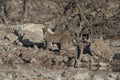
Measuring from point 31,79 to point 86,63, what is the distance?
10.6 feet

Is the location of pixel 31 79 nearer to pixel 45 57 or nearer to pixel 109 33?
pixel 45 57

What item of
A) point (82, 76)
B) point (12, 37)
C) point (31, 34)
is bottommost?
point (82, 76)

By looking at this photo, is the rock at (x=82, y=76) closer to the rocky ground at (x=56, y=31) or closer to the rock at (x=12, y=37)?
the rocky ground at (x=56, y=31)

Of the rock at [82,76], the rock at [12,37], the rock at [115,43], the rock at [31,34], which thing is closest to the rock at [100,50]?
the rock at [115,43]

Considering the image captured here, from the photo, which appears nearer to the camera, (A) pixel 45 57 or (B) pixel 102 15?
(A) pixel 45 57

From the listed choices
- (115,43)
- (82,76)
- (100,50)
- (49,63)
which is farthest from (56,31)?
(82,76)

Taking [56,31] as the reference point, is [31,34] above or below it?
below

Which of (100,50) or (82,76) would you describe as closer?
(82,76)

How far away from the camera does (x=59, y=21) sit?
2402cm

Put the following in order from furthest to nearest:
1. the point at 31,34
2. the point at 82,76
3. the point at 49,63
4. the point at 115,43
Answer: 1. the point at 31,34
2. the point at 115,43
3. the point at 49,63
4. the point at 82,76

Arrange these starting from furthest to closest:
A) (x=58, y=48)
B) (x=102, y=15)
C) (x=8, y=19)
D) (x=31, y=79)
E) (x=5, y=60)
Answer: (x=8, y=19)
(x=102, y=15)
(x=58, y=48)
(x=5, y=60)
(x=31, y=79)

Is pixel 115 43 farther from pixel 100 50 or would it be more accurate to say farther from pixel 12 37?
pixel 12 37

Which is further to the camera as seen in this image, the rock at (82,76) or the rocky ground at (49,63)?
the rocky ground at (49,63)

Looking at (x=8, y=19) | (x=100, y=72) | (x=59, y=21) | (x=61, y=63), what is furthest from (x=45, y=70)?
(x=8, y=19)
